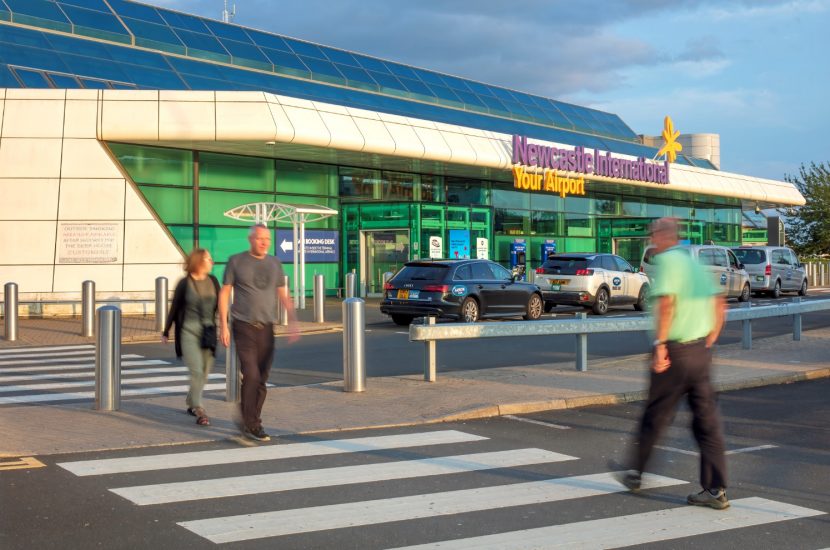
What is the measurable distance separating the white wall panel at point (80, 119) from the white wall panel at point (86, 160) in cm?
18

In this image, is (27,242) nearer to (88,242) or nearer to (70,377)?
(88,242)

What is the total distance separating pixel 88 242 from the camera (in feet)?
83.0

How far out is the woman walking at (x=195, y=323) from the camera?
976 centimetres

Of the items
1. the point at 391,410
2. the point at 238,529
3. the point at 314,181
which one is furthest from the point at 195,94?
the point at 238,529

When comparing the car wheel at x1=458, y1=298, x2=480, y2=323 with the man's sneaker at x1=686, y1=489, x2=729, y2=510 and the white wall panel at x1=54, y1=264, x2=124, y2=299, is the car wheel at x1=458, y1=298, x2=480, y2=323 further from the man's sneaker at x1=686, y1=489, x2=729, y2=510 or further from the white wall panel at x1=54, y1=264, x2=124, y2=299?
the man's sneaker at x1=686, y1=489, x2=729, y2=510

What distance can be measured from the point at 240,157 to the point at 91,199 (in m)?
5.43

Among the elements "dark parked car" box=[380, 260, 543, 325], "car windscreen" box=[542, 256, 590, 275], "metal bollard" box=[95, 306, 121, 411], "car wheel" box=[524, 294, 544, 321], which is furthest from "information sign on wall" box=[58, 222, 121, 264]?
"metal bollard" box=[95, 306, 121, 411]

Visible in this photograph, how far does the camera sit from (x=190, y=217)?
27969 millimetres

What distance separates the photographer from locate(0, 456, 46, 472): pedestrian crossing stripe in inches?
301

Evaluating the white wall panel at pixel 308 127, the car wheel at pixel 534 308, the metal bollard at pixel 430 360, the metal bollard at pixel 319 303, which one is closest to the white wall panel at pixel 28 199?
the white wall panel at pixel 308 127

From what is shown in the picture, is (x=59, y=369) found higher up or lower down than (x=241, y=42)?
lower down

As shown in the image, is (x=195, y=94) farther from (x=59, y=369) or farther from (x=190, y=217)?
(x=59, y=369)

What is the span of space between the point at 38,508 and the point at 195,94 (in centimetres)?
2022

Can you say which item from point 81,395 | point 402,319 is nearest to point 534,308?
point 402,319
